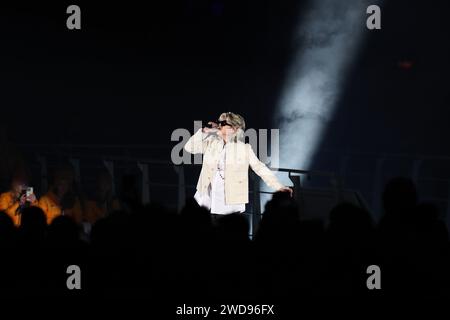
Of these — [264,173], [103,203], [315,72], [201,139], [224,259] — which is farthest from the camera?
[315,72]

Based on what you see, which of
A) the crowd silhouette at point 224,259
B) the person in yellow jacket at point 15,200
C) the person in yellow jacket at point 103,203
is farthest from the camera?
the person in yellow jacket at point 103,203

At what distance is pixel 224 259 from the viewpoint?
2557 millimetres

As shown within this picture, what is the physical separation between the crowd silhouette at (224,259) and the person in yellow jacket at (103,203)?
9.99ft

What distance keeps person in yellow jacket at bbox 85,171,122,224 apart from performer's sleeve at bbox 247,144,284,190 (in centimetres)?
128

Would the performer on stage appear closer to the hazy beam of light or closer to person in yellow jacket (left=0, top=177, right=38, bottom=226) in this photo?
person in yellow jacket (left=0, top=177, right=38, bottom=226)

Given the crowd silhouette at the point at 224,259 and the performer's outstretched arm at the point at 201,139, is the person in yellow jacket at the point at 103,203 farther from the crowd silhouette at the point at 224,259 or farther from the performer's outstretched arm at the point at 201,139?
the crowd silhouette at the point at 224,259

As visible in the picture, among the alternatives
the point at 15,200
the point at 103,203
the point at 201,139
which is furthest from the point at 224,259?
the point at 103,203

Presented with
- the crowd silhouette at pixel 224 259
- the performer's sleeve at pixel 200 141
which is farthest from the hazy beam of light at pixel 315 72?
the crowd silhouette at pixel 224 259

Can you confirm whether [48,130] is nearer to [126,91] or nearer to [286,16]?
[126,91]

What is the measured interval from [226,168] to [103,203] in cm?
124

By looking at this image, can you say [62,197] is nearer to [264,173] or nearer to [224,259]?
[264,173]

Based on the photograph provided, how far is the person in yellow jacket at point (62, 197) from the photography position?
5.23m
